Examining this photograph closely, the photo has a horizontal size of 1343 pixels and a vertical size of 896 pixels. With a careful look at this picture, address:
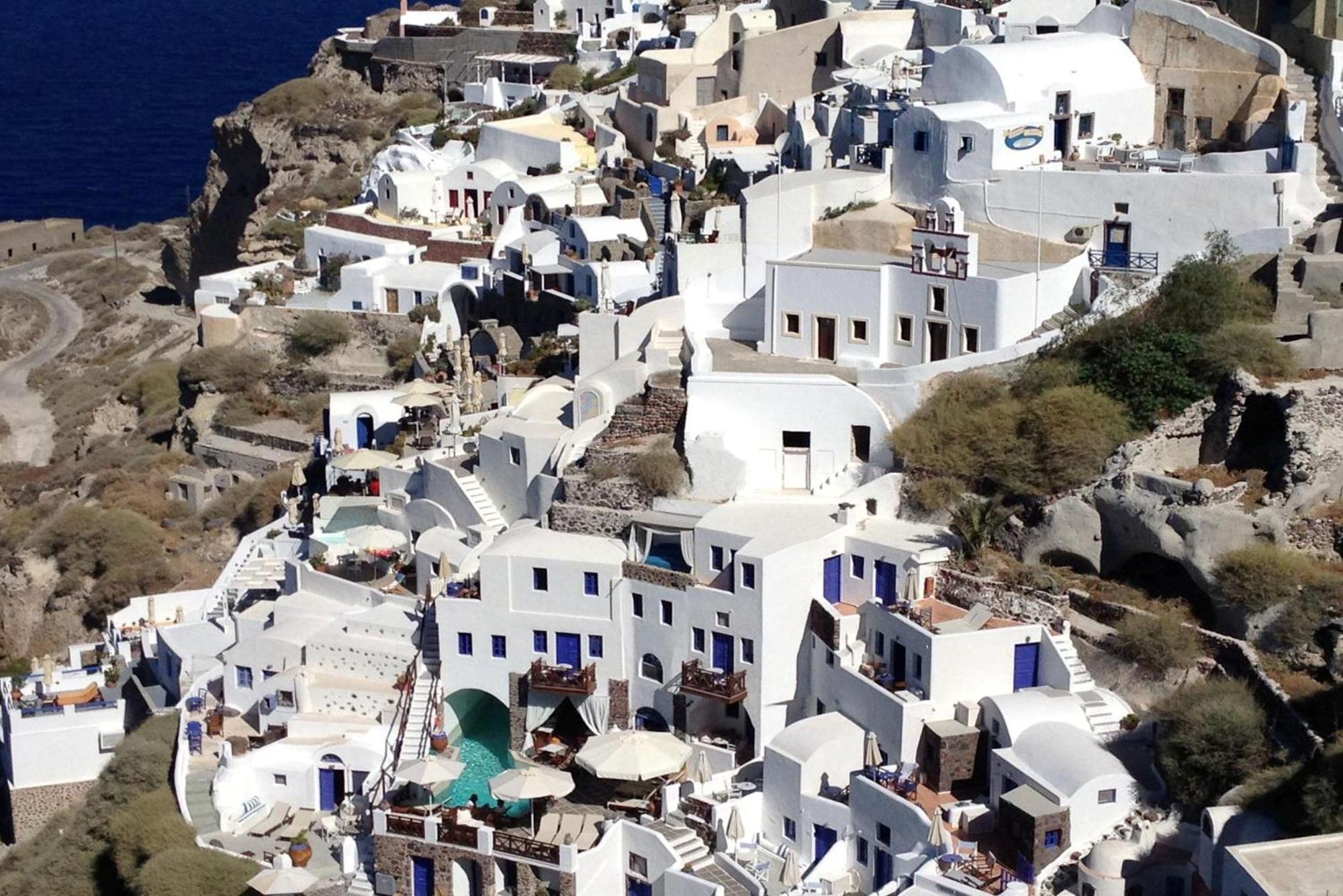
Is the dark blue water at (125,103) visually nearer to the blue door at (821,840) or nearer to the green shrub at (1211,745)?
the blue door at (821,840)

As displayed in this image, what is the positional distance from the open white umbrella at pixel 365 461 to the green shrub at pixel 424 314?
28.6 ft

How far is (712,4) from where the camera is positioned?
67500 millimetres

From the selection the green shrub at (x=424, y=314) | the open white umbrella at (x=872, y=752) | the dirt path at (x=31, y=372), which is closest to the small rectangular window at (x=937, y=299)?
the open white umbrella at (x=872, y=752)

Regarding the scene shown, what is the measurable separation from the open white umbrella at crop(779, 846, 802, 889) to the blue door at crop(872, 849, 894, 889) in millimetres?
A: 1142

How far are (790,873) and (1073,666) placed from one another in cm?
499

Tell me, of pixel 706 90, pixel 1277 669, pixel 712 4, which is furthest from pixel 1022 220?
pixel 712 4

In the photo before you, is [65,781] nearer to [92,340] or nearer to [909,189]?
[909,189]

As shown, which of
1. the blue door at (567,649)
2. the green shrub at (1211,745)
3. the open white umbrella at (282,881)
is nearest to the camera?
the green shrub at (1211,745)

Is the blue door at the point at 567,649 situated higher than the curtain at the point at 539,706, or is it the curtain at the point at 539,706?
the blue door at the point at 567,649

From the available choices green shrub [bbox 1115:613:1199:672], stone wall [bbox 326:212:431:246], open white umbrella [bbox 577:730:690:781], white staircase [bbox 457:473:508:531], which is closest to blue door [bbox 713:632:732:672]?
open white umbrella [bbox 577:730:690:781]

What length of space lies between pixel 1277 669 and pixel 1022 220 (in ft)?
40.2

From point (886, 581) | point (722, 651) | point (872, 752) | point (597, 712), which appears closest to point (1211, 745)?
point (872, 752)

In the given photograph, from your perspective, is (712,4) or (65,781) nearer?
(65,781)

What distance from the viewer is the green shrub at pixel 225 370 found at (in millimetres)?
54281
